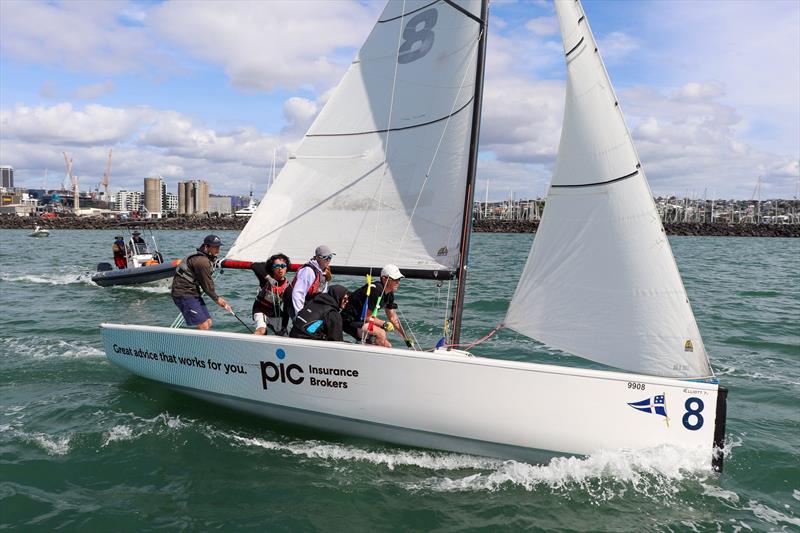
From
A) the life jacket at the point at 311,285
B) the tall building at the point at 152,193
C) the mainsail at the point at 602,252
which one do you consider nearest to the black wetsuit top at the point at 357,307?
the life jacket at the point at 311,285

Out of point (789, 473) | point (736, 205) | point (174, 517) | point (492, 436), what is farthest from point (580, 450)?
point (736, 205)

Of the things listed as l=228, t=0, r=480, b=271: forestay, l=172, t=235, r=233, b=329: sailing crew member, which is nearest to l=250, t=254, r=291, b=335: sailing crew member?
l=172, t=235, r=233, b=329: sailing crew member

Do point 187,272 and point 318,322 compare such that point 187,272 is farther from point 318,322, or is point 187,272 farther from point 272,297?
point 318,322

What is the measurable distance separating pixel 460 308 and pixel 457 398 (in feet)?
4.32

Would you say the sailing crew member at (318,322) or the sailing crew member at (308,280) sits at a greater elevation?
the sailing crew member at (308,280)

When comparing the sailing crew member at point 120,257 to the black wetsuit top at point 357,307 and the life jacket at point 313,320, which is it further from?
the life jacket at point 313,320

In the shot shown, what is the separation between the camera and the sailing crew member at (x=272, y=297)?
6.65 m

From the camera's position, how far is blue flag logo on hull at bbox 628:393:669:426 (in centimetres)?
490

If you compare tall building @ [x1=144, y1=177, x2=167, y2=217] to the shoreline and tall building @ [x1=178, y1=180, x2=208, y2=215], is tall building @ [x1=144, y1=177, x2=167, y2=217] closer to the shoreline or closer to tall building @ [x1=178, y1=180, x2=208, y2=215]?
tall building @ [x1=178, y1=180, x2=208, y2=215]

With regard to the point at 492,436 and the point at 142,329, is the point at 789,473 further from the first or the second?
the point at 142,329

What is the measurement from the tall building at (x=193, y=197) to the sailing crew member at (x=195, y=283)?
13702cm

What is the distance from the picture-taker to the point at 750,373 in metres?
8.52

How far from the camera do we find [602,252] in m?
5.28

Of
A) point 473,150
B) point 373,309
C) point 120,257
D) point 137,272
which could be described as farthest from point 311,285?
point 120,257
